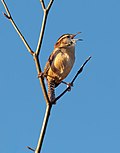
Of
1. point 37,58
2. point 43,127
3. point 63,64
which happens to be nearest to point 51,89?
point 63,64

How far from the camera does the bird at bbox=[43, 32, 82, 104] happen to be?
4.46m

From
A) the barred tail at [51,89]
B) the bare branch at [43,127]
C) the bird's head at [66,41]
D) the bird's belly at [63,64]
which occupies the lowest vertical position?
the bare branch at [43,127]

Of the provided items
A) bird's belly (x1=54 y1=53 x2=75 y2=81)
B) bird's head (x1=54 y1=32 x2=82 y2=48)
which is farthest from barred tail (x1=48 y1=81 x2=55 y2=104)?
bird's head (x1=54 y1=32 x2=82 y2=48)

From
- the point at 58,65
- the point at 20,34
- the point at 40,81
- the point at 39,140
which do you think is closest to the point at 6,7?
the point at 20,34

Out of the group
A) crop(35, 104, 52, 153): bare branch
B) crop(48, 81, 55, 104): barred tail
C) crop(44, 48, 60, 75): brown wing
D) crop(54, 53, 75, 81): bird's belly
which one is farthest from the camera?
crop(44, 48, 60, 75): brown wing

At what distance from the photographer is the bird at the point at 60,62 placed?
4.46 m

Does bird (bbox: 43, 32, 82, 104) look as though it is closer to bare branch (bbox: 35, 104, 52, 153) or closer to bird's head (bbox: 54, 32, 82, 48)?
bird's head (bbox: 54, 32, 82, 48)

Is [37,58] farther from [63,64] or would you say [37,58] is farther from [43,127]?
[63,64]

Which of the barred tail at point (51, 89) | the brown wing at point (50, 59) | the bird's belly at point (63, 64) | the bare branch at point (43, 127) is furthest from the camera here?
the brown wing at point (50, 59)

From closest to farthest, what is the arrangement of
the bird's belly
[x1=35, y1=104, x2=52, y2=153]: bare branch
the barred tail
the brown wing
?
1. [x1=35, y1=104, x2=52, y2=153]: bare branch
2. the barred tail
3. the bird's belly
4. the brown wing

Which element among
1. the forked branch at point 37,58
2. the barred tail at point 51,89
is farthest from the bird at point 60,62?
the forked branch at point 37,58

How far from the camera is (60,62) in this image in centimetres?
446

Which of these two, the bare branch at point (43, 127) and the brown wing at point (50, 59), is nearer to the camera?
the bare branch at point (43, 127)

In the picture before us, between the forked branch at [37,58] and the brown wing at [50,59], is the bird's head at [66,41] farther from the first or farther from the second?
the forked branch at [37,58]
